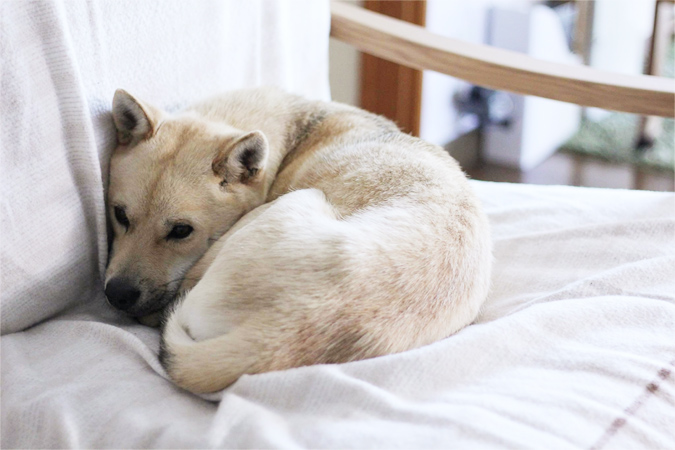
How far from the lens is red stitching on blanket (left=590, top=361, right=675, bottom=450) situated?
0.91 m

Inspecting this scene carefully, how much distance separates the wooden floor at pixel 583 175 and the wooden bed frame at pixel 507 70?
4.64 ft

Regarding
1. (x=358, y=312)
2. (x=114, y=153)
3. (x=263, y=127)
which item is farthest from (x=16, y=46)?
(x=358, y=312)

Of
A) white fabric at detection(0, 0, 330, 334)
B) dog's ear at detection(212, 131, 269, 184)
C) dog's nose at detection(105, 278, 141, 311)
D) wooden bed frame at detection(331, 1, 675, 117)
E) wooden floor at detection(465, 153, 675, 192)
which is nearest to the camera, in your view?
white fabric at detection(0, 0, 330, 334)

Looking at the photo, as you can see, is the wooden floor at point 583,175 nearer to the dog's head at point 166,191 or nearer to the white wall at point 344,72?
the white wall at point 344,72

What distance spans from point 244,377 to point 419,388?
0.24 m

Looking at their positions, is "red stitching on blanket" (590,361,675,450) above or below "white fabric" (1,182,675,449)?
below

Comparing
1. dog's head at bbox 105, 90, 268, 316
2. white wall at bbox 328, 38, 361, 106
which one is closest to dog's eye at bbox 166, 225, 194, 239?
dog's head at bbox 105, 90, 268, 316

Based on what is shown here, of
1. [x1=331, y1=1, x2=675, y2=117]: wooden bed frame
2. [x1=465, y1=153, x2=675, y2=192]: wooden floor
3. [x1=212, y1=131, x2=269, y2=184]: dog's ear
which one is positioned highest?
[x1=331, y1=1, x2=675, y2=117]: wooden bed frame

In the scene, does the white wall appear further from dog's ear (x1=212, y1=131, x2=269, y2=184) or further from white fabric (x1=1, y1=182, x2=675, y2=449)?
white fabric (x1=1, y1=182, x2=675, y2=449)

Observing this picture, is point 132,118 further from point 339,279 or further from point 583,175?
point 583,175

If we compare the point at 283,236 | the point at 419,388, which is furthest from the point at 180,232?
the point at 419,388

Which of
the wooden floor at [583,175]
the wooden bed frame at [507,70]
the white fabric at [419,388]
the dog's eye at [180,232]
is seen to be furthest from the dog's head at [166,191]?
the wooden floor at [583,175]

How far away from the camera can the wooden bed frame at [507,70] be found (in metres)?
1.55

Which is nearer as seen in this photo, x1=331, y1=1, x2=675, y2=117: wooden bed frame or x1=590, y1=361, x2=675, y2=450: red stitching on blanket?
x1=590, y1=361, x2=675, y2=450: red stitching on blanket
